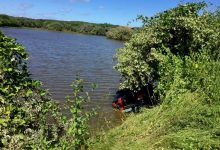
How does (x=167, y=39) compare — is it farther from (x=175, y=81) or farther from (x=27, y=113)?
(x=27, y=113)

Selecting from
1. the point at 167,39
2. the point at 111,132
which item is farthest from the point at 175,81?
the point at 167,39

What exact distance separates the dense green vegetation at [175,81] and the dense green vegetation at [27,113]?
32.1 inches

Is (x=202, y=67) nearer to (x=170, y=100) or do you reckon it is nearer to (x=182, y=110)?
(x=170, y=100)

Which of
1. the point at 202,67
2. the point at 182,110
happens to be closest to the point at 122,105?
the point at 202,67

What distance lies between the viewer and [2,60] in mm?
8773

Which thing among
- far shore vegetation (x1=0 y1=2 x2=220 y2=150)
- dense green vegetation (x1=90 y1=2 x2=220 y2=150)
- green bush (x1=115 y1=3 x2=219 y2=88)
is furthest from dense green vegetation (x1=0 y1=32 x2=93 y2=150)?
green bush (x1=115 y1=3 x2=219 y2=88)

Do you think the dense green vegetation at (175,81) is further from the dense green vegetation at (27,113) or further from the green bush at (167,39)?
the dense green vegetation at (27,113)

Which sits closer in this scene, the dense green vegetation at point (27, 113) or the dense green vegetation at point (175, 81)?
the dense green vegetation at point (175, 81)

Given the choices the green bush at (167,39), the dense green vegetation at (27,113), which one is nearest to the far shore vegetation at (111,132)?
the dense green vegetation at (27,113)

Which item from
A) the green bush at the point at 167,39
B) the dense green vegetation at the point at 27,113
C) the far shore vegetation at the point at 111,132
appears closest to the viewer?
the far shore vegetation at the point at 111,132

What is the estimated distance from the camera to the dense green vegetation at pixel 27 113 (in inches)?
320

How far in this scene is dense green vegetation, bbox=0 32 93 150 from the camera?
8.13 meters

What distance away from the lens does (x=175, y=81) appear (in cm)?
1147

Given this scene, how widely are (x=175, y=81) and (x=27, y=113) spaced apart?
472 centimetres
